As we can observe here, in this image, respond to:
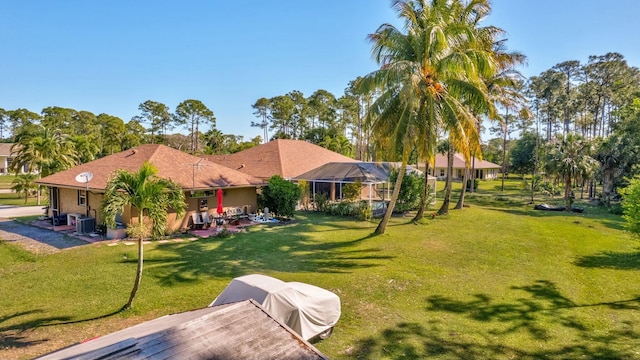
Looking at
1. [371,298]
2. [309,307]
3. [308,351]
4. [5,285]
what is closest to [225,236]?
[5,285]

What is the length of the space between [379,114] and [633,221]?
9679mm

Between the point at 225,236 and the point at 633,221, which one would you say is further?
the point at 225,236

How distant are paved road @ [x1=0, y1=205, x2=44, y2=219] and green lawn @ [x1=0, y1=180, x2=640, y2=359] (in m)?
10.0

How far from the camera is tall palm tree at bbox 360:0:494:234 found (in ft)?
47.7

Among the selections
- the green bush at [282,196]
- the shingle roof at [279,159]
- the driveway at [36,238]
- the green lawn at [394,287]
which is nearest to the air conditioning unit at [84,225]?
the driveway at [36,238]

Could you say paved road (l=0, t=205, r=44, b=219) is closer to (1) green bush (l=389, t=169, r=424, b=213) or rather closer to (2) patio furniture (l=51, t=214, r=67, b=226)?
(2) patio furniture (l=51, t=214, r=67, b=226)

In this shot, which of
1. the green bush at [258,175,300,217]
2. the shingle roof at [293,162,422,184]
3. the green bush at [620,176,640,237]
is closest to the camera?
the green bush at [620,176,640,237]

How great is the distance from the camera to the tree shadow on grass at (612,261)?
516 inches

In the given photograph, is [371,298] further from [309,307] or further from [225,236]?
[225,236]

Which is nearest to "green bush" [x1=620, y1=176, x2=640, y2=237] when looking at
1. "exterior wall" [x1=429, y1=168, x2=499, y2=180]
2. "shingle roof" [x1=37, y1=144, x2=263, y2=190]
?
"shingle roof" [x1=37, y1=144, x2=263, y2=190]

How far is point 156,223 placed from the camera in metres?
9.73

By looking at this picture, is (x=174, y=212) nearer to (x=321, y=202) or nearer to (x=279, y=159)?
(x=321, y=202)

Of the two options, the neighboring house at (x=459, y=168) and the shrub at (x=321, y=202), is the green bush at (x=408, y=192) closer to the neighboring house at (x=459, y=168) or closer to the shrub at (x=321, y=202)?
the shrub at (x=321, y=202)

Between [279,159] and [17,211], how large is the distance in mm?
17960
